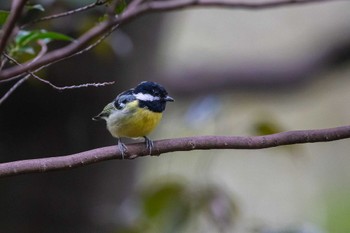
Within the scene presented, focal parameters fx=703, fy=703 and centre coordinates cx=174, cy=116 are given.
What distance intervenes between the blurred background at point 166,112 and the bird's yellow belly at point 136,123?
0.24 metres

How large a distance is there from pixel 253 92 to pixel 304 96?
0.42 m

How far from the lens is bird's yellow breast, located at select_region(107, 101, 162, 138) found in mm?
1873

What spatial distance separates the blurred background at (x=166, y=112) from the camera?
2150mm

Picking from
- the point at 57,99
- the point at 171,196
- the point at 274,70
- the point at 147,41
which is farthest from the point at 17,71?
the point at 274,70

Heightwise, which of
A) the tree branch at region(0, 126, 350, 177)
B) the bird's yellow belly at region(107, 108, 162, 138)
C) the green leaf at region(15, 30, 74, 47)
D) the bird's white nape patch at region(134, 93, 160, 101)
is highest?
the green leaf at region(15, 30, 74, 47)

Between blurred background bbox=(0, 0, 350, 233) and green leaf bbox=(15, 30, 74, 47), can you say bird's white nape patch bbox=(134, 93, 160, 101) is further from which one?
green leaf bbox=(15, 30, 74, 47)

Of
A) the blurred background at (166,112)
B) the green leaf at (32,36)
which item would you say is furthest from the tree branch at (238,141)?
the blurred background at (166,112)

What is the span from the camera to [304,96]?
3.67m

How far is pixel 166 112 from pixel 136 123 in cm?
148

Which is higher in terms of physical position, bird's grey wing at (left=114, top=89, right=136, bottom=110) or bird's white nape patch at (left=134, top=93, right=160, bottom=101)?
bird's white nape patch at (left=134, top=93, right=160, bottom=101)

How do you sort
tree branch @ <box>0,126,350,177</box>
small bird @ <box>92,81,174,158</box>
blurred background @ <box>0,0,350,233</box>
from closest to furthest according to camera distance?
tree branch @ <box>0,126,350,177</box>
small bird @ <box>92,81,174,158</box>
blurred background @ <box>0,0,350,233</box>

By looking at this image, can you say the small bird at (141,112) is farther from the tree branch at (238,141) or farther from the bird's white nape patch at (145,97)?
the tree branch at (238,141)

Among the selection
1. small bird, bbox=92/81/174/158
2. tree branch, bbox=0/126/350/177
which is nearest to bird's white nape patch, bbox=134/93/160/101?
small bird, bbox=92/81/174/158

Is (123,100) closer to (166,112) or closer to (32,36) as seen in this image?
(32,36)
